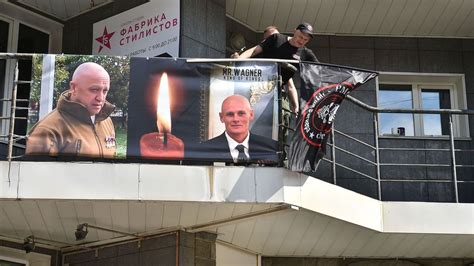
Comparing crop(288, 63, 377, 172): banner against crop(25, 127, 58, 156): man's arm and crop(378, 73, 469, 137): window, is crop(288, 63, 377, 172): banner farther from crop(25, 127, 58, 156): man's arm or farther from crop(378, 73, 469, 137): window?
crop(378, 73, 469, 137): window

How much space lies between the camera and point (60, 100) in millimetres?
7871

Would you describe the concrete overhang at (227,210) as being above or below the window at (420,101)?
below

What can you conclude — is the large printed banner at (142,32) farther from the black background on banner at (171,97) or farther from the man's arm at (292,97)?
the man's arm at (292,97)

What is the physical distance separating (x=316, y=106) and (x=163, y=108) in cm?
165

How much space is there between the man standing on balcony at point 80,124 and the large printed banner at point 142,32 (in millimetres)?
1829

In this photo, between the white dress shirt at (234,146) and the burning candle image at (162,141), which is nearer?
the burning candle image at (162,141)

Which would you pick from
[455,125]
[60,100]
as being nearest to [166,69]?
[60,100]

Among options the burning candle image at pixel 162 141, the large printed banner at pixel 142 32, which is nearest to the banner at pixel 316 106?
the burning candle image at pixel 162 141

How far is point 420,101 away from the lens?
12.0 meters

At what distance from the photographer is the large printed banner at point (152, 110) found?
308 inches

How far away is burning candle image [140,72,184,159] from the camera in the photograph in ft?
25.8

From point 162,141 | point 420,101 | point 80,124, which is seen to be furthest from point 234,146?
point 420,101

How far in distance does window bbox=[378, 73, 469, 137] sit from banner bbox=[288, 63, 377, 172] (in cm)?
354

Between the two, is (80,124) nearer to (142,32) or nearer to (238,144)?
(238,144)
